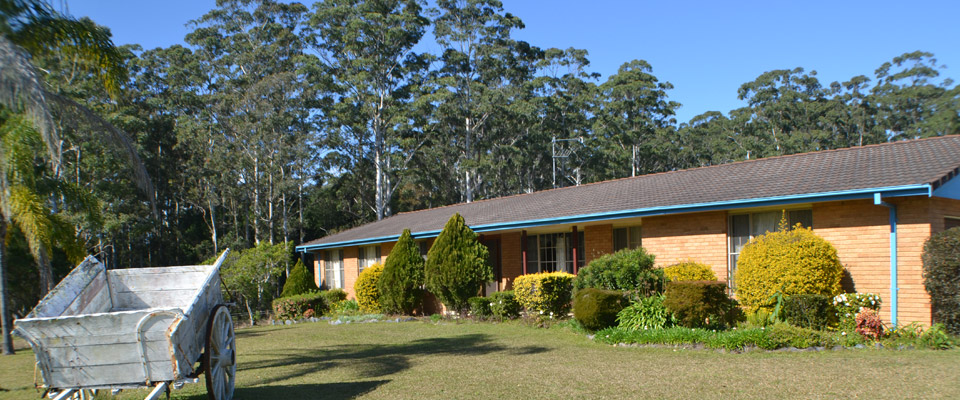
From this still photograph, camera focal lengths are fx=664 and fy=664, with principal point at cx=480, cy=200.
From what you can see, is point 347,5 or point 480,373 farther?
point 347,5

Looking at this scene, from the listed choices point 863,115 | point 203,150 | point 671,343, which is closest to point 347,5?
point 203,150

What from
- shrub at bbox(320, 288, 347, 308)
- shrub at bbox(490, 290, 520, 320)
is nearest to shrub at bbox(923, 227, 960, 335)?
shrub at bbox(490, 290, 520, 320)

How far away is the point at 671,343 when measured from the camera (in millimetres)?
11312

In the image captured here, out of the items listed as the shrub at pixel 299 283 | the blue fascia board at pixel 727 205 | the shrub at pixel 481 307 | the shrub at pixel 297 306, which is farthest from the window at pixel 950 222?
the shrub at pixel 299 283

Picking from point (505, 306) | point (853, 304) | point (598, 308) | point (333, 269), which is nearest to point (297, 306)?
point (333, 269)

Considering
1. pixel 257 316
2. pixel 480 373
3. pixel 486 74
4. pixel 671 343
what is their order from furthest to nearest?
pixel 486 74 < pixel 257 316 < pixel 671 343 < pixel 480 373

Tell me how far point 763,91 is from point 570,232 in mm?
45164

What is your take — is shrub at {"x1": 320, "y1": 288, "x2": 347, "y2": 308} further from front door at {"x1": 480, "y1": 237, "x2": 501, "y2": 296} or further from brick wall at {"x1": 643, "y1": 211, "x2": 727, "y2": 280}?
brick wall at {"x1": 643, "y1": 211, "x2": 727, "y2": 280}

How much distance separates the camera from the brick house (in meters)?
11.1

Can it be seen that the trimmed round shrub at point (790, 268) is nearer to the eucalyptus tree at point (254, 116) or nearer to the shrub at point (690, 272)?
the shrub at point (690, 272)

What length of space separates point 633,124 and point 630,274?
3724 centimetres

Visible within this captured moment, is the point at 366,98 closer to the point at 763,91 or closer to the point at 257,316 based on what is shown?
the point at 257,316

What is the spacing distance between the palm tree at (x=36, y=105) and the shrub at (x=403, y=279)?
8.40 meters

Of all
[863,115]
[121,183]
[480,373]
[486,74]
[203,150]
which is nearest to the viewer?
[480,373]
